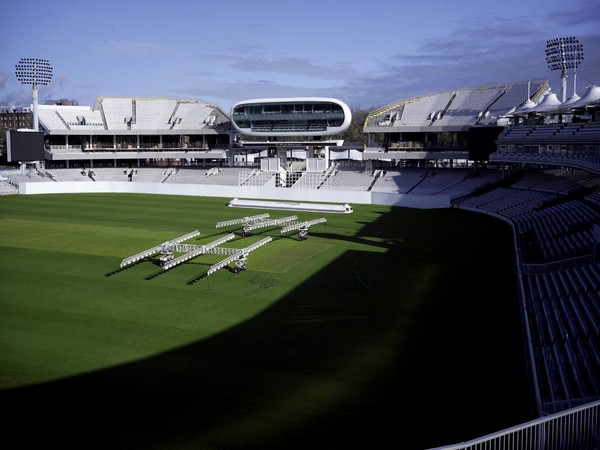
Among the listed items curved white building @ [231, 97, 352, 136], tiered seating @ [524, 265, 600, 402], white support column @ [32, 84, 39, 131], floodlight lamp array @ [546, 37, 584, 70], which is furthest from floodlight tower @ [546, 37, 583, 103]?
white support column @ [32, 84, 39, 131]

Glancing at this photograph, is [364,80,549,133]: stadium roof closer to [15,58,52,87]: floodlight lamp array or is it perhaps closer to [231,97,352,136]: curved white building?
[231,97,352,136]: curved white building

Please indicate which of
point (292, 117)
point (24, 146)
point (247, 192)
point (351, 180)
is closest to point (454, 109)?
point (351, 180)

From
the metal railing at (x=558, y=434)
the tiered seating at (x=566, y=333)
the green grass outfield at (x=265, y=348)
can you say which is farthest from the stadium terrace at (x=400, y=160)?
the metal railing at (x=558, y=434)

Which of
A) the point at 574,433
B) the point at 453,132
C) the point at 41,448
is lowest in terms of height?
the point at 41,448

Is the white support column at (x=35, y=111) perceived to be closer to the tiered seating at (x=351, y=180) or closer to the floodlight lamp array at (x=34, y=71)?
the floodlight lamp array at (x=34, y=71)

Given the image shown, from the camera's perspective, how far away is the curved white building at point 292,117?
61053 millimetres

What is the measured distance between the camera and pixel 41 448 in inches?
435

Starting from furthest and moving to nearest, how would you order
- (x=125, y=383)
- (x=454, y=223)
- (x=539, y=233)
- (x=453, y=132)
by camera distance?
(x=453, y=132) < (x=454, y=223) < (x=539, y=233) < (x=125, y=383)

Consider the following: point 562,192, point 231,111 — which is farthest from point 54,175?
point 562,192

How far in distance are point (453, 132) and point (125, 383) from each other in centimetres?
5482

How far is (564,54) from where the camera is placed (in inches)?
2169

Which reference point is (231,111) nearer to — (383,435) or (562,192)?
(562,192)

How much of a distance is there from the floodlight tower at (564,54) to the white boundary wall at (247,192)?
17411 mm

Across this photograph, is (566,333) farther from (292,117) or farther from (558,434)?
(292,117)
